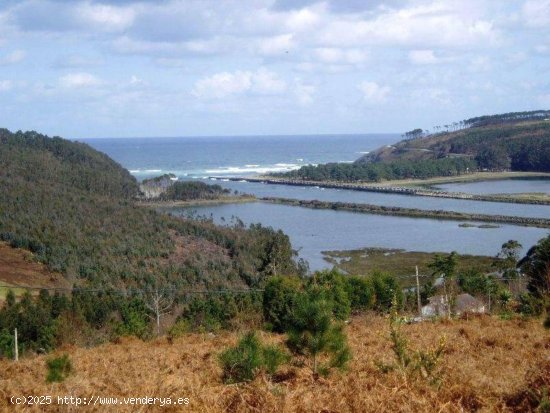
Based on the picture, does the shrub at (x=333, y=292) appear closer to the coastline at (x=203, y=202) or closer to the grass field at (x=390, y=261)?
the grass field at (x=390, y=261)

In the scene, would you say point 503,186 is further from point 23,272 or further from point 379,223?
point 23,272

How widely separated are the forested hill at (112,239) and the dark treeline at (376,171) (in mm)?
45041

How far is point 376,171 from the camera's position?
9144 cm

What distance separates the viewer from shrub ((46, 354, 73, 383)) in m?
6.12

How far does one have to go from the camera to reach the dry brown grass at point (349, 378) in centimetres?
387

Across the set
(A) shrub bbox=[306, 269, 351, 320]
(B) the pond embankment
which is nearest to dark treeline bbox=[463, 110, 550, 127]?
(B) the pond embankment

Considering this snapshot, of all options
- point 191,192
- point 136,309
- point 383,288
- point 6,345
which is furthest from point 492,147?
point 6,345

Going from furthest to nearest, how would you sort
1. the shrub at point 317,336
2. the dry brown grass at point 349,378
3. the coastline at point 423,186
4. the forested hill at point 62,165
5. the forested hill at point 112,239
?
the coastline at point 423,186
the forested hill at point 62,165
the forested hill at point 112,239
the shrub at point 317,336
the dry brown grass at point 349,378

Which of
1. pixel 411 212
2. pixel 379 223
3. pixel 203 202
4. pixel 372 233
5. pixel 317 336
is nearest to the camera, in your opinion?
pixel 317 336

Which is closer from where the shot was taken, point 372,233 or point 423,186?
point 372,233

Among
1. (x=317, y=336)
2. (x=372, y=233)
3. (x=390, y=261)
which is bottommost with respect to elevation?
(x=390, y=261)

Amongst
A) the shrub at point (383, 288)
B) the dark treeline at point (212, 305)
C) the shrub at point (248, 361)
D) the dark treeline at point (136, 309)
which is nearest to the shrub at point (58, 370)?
the shrub at point (248, 361)

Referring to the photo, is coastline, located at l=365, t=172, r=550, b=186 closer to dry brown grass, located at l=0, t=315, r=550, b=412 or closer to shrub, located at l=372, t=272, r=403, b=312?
shrub, located at l=372, t=272, r=403, b=312

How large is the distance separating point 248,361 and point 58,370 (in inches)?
83.2
